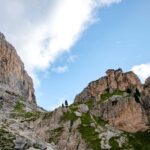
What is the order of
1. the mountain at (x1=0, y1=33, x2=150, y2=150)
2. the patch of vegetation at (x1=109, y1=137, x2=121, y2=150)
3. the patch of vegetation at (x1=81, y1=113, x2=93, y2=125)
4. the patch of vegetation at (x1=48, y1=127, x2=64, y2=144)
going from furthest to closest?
the patch of vegetation at (x1=81, y1=113, x2=93, y2=125), the patch of vegetation at (x1=48, y1=127, x2=64, y2=144), the mountain at (x1=0, y1=33, x2=150, y2=150), the patch of vegetation at (x1=109, y1=137, x2=121, y2=150)

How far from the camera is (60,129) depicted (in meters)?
161

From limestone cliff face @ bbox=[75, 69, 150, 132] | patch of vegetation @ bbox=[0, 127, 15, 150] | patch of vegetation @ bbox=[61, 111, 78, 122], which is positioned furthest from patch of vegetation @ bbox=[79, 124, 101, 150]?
patch of vegetation @ bbox=[0, 127, 15, 150]

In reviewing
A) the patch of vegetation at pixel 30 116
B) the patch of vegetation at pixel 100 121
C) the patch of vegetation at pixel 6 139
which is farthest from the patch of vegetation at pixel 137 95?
the patch of vegetation at pixel 6 139

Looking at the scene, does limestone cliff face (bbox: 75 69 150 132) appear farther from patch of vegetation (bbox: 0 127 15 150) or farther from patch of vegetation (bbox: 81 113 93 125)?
patch of vegetation (bbox: 0 127 15 150)

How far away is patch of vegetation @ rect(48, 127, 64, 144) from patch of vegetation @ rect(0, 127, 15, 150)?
17.8 m

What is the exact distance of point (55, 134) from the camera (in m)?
158

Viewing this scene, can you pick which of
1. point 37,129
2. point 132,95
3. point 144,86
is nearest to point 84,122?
point 37,129

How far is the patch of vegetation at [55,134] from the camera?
507 feet

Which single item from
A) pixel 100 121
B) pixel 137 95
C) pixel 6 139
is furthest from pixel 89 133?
pixel 137 95

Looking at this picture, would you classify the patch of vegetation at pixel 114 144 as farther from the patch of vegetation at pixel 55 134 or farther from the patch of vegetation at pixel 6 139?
the patch of vegetation at pixel 6 139

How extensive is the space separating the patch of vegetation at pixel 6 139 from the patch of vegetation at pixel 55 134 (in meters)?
17.8

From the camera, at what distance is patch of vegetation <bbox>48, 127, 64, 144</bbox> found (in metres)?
155

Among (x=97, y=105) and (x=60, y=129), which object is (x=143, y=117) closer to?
(x=97, y=105)

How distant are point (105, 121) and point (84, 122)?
12.4 metres
